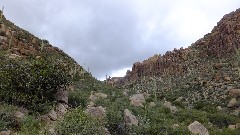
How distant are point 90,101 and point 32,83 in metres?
4.82

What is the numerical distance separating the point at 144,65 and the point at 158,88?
26616 mm

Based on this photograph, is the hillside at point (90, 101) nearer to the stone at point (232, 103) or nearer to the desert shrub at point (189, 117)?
the desert shrub at point (189, 117)

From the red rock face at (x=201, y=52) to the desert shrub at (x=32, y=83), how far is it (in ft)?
119

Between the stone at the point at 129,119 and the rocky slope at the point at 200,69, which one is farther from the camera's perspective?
the rocky slope at the point at 200,69

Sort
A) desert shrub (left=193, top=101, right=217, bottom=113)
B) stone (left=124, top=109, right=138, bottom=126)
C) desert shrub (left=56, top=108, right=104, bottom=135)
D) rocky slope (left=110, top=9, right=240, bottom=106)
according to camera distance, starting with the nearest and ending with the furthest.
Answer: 1. desert shrub (left=56, top=108, right=104, bottom=135)
2. stone (left=124, top=109, right=138, bottom=126)
3. desert shrub (left=193, top=101, right=217, bottom=113)
4. rocky slope (left=110, top=9, right=240, bottom=106)

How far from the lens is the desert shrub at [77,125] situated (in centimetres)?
1456

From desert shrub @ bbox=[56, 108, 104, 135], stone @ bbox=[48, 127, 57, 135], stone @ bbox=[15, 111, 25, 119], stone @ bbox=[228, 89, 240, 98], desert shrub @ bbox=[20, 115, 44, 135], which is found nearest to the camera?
desert shrub @ bbox=[56, 108, 104, 135]

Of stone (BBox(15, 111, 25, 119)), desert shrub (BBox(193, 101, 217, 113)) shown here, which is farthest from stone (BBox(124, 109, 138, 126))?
desert shrub (BBox(193, 101, 217, 113))

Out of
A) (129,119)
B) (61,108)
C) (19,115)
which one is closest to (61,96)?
(61,108)

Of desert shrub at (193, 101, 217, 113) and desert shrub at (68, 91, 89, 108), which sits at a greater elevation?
desert shrub at (193, 101, 217, 113)

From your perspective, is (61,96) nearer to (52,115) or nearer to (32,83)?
(32,83)

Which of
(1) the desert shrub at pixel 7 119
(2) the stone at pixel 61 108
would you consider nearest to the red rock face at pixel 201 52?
(2) the stone at pixel 61 108

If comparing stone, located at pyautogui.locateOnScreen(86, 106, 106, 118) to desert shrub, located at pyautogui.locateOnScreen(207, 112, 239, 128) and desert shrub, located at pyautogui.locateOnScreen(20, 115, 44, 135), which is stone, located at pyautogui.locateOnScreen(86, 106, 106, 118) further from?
desert shrub, located at pyautogui.locateOnScreen(207, 112, 239, 128)

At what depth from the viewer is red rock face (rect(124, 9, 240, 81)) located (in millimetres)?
59281
